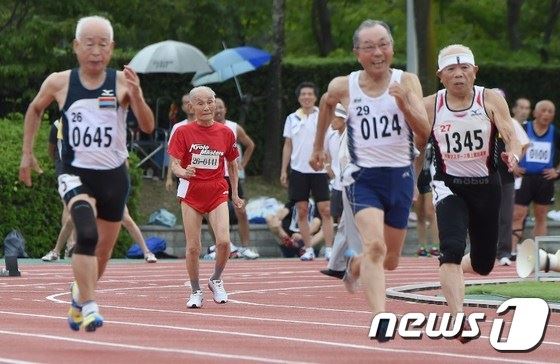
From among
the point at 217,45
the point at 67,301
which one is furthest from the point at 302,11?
the point at 67,301

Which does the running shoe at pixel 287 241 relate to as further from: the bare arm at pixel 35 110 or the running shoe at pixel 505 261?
the bare arm at pixel 35 110

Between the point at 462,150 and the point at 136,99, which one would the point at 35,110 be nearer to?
the point at 136,99

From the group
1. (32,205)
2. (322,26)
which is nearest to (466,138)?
(32,205)

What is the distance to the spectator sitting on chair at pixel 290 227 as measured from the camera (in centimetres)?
2762

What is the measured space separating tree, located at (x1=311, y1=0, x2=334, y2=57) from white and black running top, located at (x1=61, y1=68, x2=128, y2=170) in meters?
29.8

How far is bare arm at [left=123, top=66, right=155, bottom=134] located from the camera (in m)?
12.3

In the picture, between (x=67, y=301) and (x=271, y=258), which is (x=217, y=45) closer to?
(x=271, y=258)

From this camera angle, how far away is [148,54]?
32.7 meters

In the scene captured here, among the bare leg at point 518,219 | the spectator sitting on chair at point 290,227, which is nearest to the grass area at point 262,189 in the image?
the spectator sitting on chair at point 290,227

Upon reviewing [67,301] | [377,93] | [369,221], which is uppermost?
[377,93]

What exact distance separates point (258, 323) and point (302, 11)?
1207 inches

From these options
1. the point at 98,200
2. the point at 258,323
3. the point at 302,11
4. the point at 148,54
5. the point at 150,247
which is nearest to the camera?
the point at 98,200

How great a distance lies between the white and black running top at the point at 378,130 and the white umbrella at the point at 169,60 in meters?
19.8

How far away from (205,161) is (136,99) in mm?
4469
